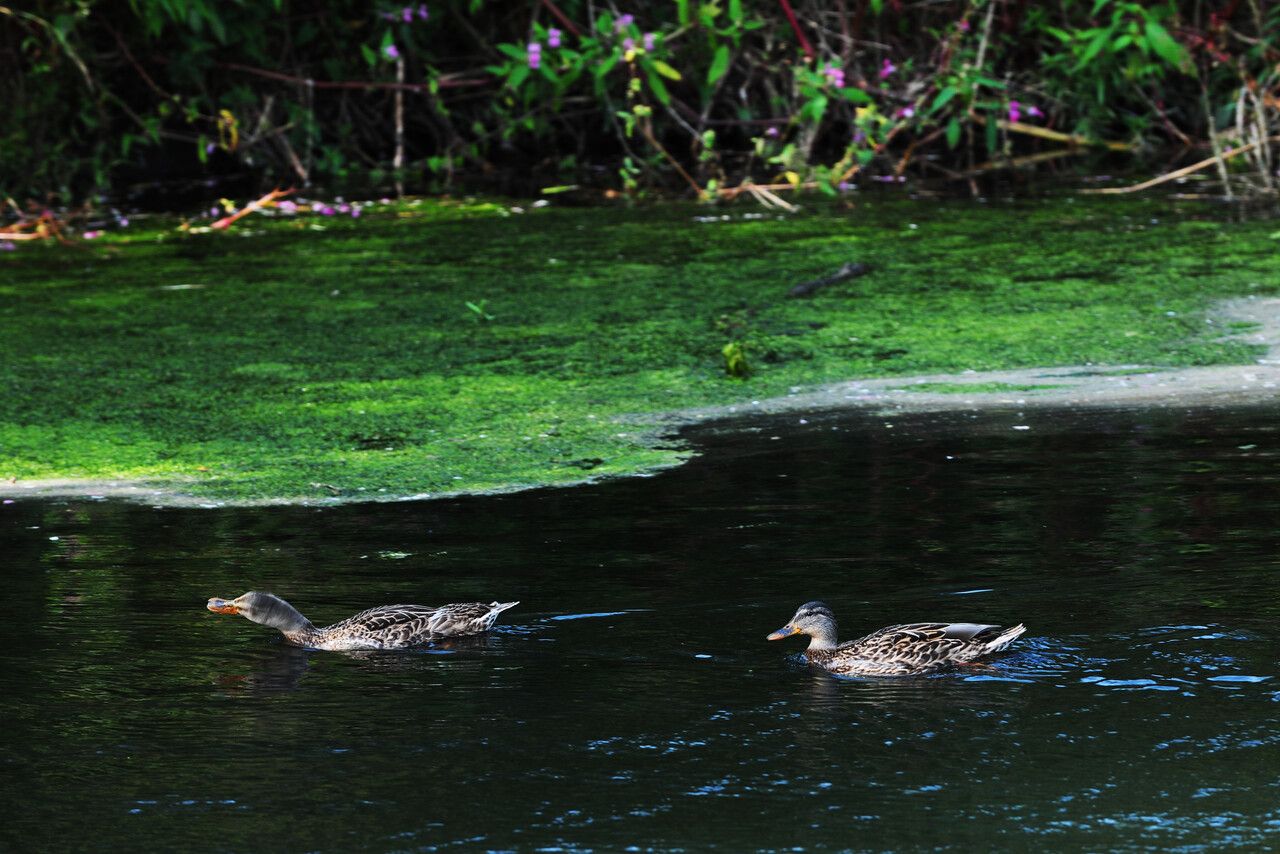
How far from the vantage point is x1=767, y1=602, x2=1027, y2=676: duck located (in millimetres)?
5160

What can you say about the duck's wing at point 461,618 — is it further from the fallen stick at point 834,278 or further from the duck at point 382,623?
the fallen stick at point 834,278

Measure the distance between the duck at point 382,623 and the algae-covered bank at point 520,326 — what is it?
1.60 metres

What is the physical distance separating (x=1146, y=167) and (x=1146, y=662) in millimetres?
10851

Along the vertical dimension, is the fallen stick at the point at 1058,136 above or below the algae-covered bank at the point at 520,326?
above

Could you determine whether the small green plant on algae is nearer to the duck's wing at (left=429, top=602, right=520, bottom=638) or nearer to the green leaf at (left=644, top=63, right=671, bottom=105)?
the duck's wing at (left=429, top=602, right=520, bottom=638)

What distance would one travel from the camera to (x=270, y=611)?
564 centimetres

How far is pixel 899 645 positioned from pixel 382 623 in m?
1.33

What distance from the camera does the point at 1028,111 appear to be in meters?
15.5

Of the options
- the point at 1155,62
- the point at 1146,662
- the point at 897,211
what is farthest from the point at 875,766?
the point at 1155,62

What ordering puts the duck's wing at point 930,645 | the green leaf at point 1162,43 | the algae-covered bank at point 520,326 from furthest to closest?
the green leaf at point 1162,43
the algae-covered bank at point 520,326
the duck's wing at point 930,645

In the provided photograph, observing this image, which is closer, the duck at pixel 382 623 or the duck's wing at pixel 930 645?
the duck's wing at pixel 930 645

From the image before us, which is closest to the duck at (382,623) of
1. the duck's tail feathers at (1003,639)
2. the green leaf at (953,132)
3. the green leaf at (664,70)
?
the duck's tail feathers at (1003,639)

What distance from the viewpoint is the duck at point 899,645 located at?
516 centimetres

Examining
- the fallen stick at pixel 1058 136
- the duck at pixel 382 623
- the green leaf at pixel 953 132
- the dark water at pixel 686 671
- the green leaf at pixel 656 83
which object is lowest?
the dark water at pixel 686 671
